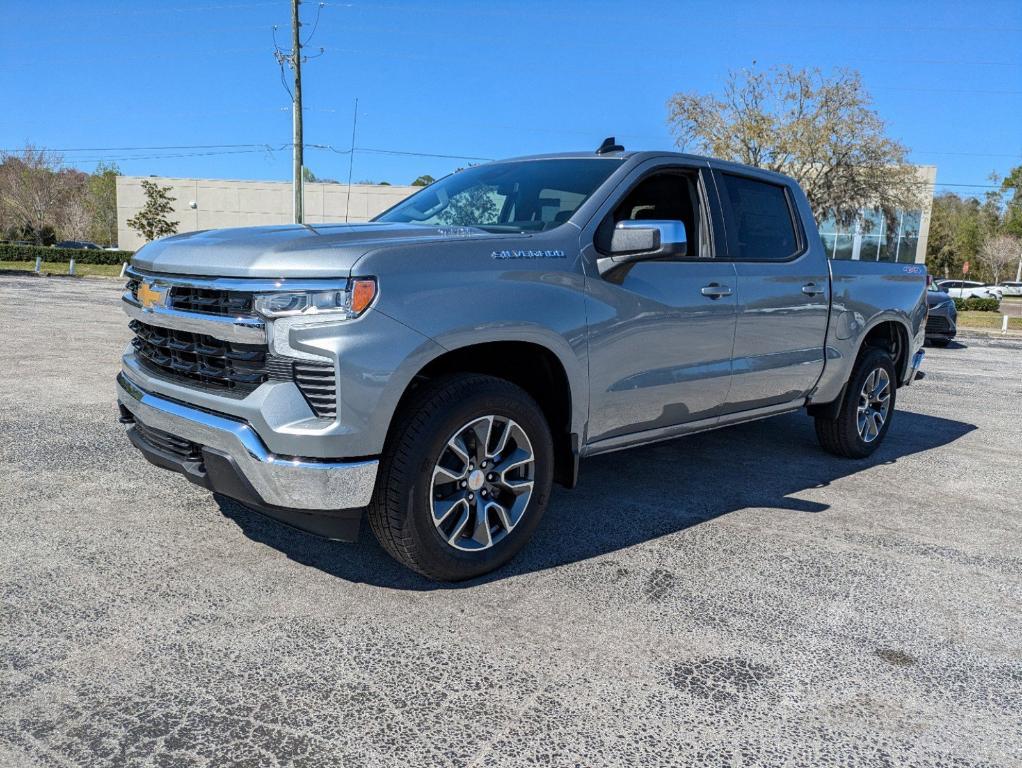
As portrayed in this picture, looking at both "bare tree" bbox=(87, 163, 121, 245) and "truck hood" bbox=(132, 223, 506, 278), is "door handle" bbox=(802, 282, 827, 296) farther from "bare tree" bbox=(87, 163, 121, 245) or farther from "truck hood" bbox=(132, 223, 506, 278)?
"bare tree" bbox=(87, 163, 121, 245)

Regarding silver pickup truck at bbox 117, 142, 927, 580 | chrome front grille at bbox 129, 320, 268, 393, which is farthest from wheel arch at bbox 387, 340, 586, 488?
chrome front grille at bbox 129, 320, 268, 393

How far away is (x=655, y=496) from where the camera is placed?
486 centimetres

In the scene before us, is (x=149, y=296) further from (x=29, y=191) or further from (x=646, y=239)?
(x=29, y=191)

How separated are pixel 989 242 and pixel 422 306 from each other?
91910 millimetres

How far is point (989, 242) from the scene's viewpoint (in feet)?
264

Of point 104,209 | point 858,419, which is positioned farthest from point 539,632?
point 104,209

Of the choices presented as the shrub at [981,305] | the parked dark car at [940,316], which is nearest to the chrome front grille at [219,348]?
the parked dark car at [940,316]

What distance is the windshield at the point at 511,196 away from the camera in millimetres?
4082

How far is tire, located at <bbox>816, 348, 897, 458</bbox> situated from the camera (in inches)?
228

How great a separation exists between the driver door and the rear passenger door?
140 millimetres

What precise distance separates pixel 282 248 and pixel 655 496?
276 cm

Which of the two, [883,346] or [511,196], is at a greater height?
[511,196]

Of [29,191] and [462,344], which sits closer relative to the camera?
[462,344]

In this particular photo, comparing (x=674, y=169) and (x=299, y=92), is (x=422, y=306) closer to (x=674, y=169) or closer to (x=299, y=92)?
(x=674, y=169)
